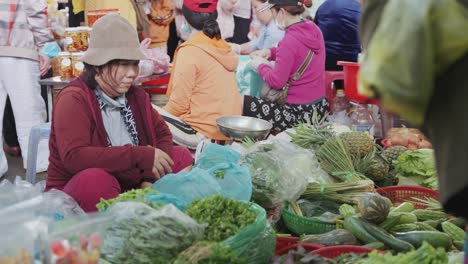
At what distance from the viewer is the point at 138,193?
2895mm

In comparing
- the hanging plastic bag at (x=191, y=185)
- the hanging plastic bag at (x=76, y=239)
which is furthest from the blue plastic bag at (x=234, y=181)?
the hanging plastic bag at (x=76, y=239)

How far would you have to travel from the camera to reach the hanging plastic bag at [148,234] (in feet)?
8.13

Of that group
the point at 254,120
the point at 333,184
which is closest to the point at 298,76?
the point at 254,120

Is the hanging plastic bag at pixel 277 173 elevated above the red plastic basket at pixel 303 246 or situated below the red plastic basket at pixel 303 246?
above

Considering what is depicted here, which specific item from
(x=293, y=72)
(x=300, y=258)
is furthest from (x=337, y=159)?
(x=293, y=72)

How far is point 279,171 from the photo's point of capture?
3744mm

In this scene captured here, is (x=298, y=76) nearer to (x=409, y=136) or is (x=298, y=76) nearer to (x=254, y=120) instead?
(x=254, y=120)

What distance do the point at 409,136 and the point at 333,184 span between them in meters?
1.72

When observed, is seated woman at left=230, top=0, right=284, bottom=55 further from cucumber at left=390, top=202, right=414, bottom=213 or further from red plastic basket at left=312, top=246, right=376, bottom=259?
red plastic basket at left=312, top=246, right=376, bottom=259

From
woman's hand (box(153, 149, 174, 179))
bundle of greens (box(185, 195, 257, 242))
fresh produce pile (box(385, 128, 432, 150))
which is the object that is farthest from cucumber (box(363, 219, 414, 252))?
fresh produce pile (box(385, 128, 432, 150))

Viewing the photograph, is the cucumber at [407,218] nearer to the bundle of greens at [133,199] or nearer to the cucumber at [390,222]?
the cucumber at [390,222]

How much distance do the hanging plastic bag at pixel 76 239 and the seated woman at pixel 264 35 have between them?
21.7 ft

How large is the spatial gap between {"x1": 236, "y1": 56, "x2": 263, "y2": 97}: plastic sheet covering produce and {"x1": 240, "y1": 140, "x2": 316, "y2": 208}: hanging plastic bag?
2476 mm

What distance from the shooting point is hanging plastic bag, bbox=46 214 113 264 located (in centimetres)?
196
